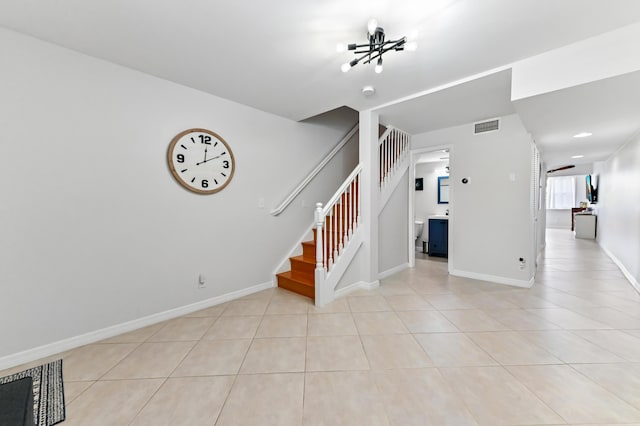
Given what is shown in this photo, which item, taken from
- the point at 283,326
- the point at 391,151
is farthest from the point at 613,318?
the point at 283,326

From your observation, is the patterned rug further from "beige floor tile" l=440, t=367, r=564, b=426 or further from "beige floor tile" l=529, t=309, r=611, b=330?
"beige floor tile" l=529, t=309, r=611, b=330

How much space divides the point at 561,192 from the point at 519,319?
1068 centimetres

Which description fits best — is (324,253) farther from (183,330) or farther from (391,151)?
(391,151)

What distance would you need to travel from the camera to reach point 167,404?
1422mm

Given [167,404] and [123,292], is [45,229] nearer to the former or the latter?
[123,292]

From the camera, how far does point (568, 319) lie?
235 centimetres

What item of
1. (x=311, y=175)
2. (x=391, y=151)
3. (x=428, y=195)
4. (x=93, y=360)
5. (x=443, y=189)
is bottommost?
(x=93, y=360)

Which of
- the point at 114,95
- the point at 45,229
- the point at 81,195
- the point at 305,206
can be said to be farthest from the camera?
the point at 305,206

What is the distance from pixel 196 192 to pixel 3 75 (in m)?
1.50

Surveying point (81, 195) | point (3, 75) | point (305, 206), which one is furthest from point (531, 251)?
point (3, 75)

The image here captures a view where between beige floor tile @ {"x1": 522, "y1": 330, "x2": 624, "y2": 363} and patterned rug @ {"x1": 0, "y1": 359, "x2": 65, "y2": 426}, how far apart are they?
3253 mm

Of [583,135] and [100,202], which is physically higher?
[583,135]

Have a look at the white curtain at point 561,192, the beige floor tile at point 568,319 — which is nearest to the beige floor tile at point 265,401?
the beige floor tile at point 568,319

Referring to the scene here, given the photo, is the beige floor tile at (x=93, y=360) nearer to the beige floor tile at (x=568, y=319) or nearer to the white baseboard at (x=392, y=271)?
the white baseboard at (x=392, y=271)
